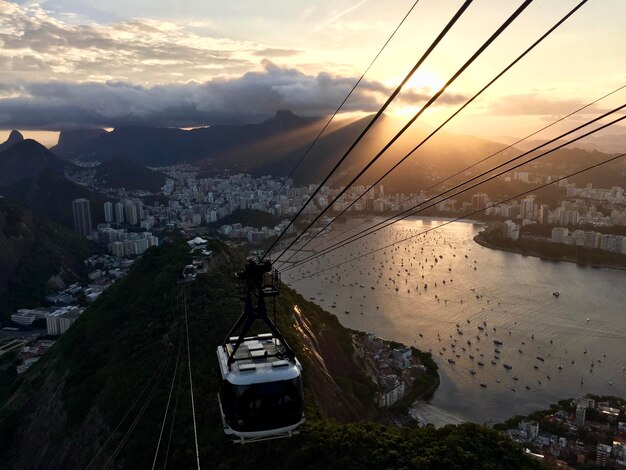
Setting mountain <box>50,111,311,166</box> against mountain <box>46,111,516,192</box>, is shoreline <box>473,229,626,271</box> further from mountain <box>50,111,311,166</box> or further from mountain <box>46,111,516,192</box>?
mountain <box>50,111,311,166</box>

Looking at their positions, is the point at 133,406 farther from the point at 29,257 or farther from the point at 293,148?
the point at 293,148

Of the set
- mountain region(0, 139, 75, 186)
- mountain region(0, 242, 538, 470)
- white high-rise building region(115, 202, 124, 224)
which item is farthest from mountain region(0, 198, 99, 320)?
mountain region(0, 139, 75, 186)

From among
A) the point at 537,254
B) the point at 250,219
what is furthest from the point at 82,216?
the point at 537,254

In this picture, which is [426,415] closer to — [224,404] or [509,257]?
[224,404]

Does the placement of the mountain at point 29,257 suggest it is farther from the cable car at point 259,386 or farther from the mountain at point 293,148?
the mountain at point 293,148

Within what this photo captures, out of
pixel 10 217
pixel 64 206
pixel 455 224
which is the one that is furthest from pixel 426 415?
pixel 64 206

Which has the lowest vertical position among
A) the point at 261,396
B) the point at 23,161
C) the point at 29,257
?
the point at 29,257

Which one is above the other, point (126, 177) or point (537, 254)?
point (126, 177)
